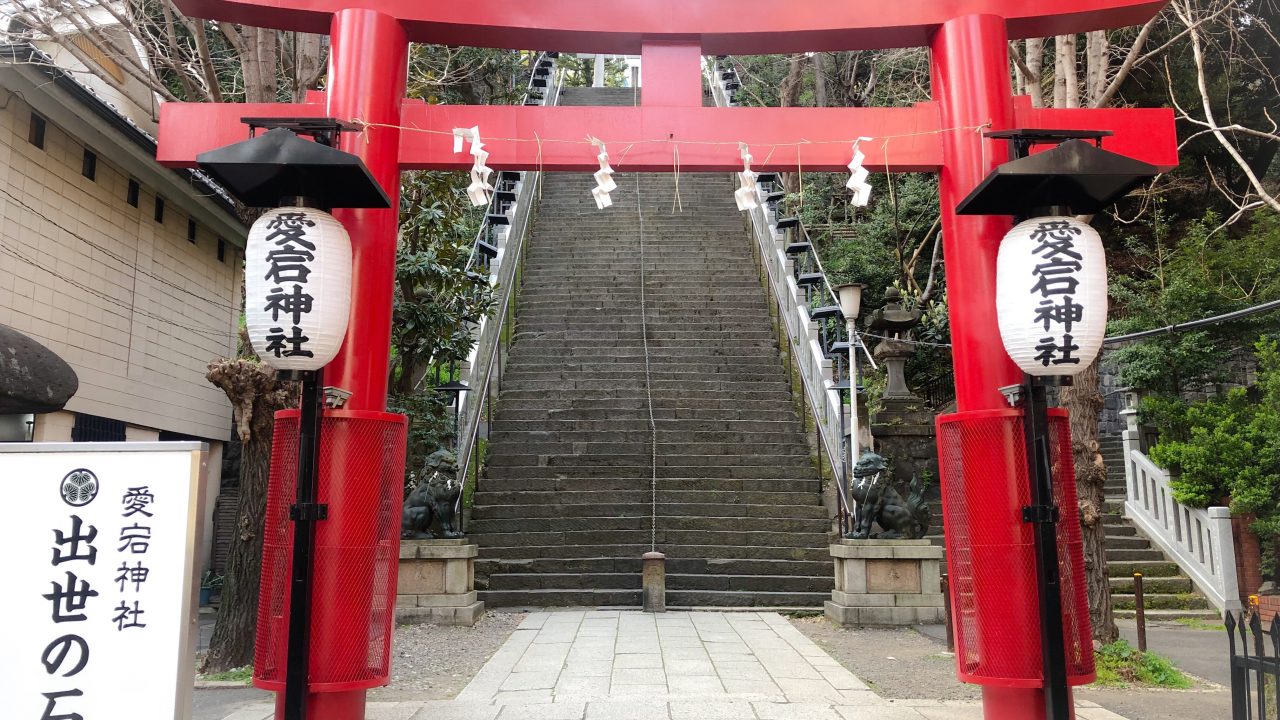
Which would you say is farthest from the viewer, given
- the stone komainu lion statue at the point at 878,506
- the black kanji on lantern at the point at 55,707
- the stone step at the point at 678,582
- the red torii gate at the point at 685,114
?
the stone step at the point at 678,582

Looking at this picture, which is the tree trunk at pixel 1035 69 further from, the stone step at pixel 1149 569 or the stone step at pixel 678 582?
the stone step at pixel 1149 569

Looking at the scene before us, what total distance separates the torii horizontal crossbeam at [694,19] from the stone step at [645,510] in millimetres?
7032

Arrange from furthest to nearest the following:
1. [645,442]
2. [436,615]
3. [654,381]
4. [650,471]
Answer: [654,381], [645,442], [650,471], [436,615]

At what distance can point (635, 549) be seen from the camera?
11.3 meters

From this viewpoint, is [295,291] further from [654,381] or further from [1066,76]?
[654,381]

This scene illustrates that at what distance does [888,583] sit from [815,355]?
382 cm

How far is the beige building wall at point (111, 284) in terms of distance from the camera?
30.0 ft

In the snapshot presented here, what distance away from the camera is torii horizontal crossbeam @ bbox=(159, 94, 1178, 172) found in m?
5.80

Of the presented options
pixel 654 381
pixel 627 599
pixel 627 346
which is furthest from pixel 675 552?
pixel 627 346

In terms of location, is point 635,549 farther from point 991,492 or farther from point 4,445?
point 4,445

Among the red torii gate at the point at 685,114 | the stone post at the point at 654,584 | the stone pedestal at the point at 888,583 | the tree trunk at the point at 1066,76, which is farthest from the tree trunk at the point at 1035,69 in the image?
the stone post at the point at 654,584

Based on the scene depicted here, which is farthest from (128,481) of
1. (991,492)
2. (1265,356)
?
(1265,356)

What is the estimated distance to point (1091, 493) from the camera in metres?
7.43

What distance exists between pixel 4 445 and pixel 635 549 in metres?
8.39
